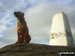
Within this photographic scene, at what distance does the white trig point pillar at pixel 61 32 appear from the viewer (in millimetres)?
22298

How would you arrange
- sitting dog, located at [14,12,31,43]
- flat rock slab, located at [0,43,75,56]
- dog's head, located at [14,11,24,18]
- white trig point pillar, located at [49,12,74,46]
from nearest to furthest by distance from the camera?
flat rock slab, located at [0,43,75,56], sitting dog, located at [14,12,31,43], dog's head, located at [14,11,24,18], white trig point pillar, located at [49,12,74,46]

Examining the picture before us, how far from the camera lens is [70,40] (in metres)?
22.6

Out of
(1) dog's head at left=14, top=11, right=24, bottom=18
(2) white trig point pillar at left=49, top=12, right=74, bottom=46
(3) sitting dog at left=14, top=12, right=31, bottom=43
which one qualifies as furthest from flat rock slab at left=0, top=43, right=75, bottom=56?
(2) white trig point pillar at left=49, top=12, right=74, bottom=46

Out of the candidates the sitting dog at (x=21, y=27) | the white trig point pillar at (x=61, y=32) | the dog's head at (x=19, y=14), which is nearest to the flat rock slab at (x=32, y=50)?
the sitting dog at (x=21, y=27)

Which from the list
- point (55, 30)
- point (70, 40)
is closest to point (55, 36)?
point (55, 30)

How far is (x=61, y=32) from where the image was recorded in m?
22.7

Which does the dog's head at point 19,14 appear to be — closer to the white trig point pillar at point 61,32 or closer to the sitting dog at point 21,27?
the sitting dog at point 21,27

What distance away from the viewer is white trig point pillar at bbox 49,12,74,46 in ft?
73.2

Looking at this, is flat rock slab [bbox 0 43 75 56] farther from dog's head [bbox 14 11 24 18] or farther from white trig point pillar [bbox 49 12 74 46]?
white trig point pillar [bbox 49 12 74 46]

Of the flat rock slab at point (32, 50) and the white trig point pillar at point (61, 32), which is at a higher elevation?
the white trig point pillar at point (61, 32)

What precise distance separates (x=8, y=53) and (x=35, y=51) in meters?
2.37

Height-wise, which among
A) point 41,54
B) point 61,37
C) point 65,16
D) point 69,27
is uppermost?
point 65,16

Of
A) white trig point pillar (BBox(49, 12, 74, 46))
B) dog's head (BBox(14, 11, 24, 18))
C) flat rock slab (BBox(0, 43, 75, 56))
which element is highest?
dog's head (BBox(14, 11, 24, 18))

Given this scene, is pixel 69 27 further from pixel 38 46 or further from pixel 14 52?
pixel 14 52
